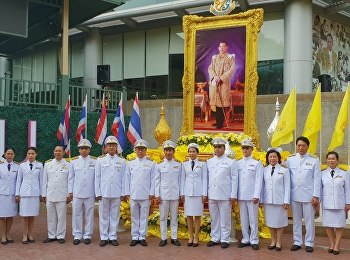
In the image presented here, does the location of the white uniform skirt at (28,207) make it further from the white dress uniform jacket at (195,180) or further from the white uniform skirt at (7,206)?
the white dress uniform jacket at (195,180)

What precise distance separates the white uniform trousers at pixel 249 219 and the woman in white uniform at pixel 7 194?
355 cm

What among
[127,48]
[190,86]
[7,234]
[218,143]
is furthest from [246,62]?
[127,48]

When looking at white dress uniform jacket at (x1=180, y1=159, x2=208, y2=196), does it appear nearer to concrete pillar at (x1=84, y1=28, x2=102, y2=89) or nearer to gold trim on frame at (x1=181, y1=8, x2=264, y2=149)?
gold trim on frame at (x1=181, y1=8, x2=264, y2=149)

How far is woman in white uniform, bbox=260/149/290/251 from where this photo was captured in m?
6.30

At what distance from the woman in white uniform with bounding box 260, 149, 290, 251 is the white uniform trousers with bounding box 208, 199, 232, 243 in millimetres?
561

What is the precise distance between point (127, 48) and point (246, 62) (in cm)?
1121

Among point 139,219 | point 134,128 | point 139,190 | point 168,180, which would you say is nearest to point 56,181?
point 139,190

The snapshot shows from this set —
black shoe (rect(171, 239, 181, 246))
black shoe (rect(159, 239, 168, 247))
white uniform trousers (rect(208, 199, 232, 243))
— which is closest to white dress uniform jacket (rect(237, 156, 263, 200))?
white uniform trousers (rect(208, 199, 232, 243))

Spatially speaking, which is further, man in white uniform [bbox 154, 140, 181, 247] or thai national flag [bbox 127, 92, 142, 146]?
thai national flag [bbox 127, 92, 142, 146]

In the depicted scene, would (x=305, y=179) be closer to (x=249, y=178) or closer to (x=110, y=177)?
(x=249, y=178)

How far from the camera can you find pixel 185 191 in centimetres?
674

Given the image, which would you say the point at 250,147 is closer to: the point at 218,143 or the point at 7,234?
the point at 218,143

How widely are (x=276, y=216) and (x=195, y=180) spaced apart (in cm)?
129

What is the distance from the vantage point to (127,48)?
19328mm
